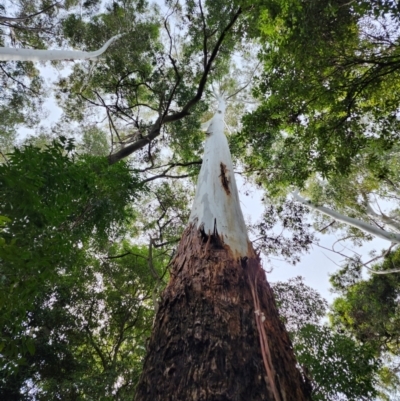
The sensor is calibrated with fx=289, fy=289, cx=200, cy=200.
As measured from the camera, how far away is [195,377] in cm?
131

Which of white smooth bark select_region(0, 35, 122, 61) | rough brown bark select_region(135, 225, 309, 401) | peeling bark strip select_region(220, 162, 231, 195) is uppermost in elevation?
white smooth bark select_region(0, 35, 122, 61)

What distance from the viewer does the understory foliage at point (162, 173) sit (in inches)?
104

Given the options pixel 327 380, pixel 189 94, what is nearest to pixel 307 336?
pixel 327 380

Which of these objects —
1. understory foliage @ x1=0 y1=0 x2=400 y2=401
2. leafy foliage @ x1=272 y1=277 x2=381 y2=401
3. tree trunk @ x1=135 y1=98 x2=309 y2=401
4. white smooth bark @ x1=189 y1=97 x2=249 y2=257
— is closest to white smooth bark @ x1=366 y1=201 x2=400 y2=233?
understory foliage @ x1=0 y1=0 x2=400 y2=401

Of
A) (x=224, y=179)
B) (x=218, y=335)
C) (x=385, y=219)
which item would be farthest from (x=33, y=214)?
(x=385, y=219)

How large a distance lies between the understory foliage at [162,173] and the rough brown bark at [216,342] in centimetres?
72

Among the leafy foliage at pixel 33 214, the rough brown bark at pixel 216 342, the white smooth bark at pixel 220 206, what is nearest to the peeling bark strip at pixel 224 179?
the white smooth bark at pixel 220 206

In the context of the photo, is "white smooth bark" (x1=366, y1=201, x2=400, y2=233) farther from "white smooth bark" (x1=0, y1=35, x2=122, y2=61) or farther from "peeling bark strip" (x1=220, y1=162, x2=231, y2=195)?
"white smooth bark" (x1=0, y1=35, x2=122, y2=61)

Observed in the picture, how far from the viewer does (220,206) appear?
10.1ft

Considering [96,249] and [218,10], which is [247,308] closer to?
[96,249]

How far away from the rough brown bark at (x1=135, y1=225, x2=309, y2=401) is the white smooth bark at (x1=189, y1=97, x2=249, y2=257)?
40 cm

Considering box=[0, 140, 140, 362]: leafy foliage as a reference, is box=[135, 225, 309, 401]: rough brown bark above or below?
below

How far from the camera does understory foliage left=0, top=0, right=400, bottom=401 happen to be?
2.63 m

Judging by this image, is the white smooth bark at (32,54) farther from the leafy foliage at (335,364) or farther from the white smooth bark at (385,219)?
the white smooth bark at (385,219)
